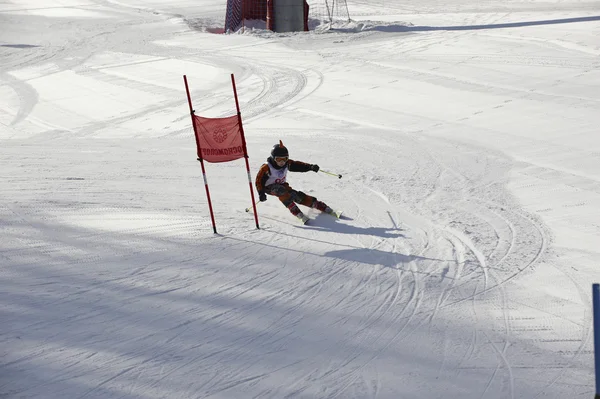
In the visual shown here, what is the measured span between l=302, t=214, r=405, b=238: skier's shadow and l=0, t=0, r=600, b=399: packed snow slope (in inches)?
1.8

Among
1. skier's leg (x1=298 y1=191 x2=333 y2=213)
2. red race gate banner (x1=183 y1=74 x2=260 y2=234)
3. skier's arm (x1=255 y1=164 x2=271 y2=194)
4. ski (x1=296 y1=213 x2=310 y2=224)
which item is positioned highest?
red race gate banner (x1=183 y1=74 x2=260 y2=234)

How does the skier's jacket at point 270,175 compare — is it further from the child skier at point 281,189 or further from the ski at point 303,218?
the ski at point 303,218

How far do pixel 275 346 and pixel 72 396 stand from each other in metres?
1.83

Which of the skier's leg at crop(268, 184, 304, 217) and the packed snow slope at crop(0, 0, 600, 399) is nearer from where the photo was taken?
the packed snow slope at crop(0, 0, 600, 399)

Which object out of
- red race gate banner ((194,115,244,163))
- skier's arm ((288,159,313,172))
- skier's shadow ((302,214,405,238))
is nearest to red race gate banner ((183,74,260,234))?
red race gate banner ((194,115,244,163))

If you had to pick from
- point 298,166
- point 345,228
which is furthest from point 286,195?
point 345,228

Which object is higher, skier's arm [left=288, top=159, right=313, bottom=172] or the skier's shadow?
skier's arm [left=288, top=159, right=313, bottom=172]

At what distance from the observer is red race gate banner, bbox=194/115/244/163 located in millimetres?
8906

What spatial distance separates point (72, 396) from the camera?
18.8 ft

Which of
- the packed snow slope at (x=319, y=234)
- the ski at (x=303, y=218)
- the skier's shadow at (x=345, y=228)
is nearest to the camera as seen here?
the packed snow slope at (x=319, y=234)

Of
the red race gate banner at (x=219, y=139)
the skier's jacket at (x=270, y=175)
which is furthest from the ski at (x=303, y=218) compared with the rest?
the red race gate banner at (x=219, y=139)

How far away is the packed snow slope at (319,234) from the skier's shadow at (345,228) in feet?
0.15

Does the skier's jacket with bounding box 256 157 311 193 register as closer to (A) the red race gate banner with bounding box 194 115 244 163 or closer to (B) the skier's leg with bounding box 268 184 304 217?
(B) the skier's leg with bounding box 268 184 304 217

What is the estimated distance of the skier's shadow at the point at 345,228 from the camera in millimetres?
9102
